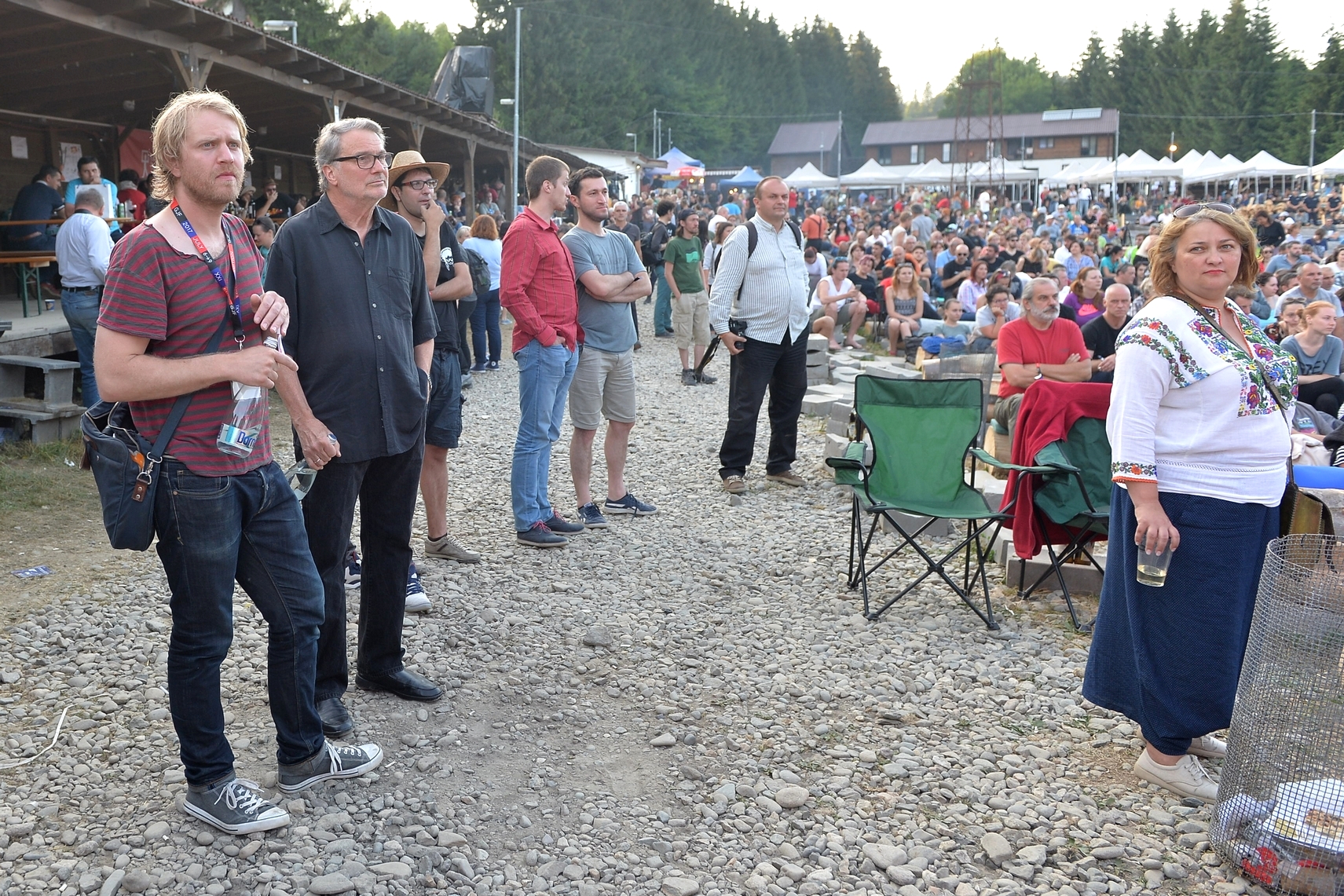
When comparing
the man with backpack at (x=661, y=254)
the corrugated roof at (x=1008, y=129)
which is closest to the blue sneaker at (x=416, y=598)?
the man with backpack at (x=661, y=254)

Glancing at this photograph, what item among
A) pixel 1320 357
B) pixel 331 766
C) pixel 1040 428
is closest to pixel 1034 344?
pixel 1040 428

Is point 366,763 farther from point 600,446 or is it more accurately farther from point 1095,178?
point 1095,178

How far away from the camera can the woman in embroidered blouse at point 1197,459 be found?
312 cm

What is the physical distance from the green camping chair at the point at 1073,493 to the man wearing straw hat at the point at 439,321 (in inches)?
109

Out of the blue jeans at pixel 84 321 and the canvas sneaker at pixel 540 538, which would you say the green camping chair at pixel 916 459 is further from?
the blue jeans at pixel 84 321

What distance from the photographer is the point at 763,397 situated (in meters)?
7.18

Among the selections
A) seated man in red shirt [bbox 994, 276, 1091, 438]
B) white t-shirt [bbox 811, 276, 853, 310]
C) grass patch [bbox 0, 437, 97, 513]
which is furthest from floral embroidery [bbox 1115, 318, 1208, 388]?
white t-shirt [bbox 811, 276, 853, 310]

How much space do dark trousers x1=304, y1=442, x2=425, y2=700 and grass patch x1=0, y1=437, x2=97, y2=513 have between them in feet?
11.4

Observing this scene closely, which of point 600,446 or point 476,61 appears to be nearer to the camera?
point 600,446

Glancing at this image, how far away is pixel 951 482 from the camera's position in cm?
551

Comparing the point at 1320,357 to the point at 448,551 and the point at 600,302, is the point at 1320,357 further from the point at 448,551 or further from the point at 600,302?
the point at 448,551

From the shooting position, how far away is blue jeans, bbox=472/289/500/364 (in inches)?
473

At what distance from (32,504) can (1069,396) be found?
587 cm

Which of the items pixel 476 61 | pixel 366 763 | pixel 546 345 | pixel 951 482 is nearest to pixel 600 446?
pixel 546 345
